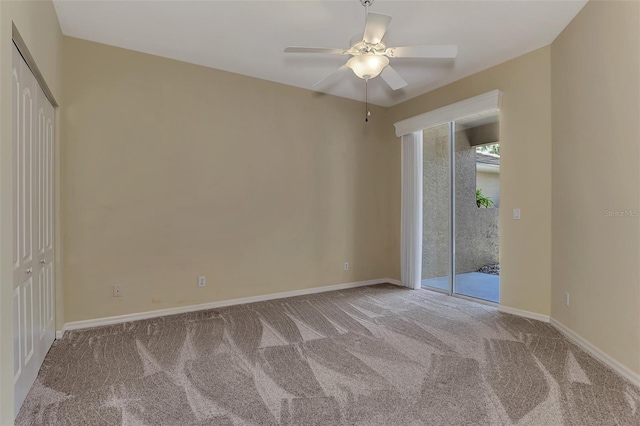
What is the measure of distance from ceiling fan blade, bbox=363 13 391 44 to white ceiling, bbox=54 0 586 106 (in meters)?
0.57

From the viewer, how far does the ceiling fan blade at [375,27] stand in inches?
85.4

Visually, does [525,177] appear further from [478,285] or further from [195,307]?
[195,307]

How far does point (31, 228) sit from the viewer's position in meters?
2.30

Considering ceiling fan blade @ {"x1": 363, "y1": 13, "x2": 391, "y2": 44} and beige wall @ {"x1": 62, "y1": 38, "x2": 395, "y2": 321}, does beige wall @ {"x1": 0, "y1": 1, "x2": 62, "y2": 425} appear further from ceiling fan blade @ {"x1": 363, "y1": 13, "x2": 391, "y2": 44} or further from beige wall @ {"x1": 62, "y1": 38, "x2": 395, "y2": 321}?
ceiling fan blade @ {"x1": 363, "y1": 13, "x2": 391, "y2": 44}

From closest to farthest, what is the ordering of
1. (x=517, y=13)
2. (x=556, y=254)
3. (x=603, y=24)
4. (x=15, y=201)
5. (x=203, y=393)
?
(x=15, y=201)
(x=203, y=393)
(x=603, y=24)
(x=517, y=13)
(x=556, y=254)

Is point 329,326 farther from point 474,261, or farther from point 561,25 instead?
point 561,25

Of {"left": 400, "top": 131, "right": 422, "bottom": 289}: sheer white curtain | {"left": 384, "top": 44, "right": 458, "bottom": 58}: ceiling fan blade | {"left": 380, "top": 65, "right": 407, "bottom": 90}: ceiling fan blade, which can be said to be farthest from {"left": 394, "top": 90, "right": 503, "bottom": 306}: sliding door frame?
{"left": 384, "top": 44, "right": 458, "bottom": 58}: ceiling fan blade

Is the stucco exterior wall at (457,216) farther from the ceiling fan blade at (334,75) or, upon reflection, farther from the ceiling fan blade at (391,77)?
the ceiling fan blade at (391,77)

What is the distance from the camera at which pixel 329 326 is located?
3.40 m

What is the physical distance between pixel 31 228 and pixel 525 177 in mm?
4530

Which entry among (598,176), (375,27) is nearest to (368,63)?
(375,27)

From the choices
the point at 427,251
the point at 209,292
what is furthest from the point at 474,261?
the point at 209,292

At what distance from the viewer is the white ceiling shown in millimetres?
2809

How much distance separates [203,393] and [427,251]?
12.4 feet
